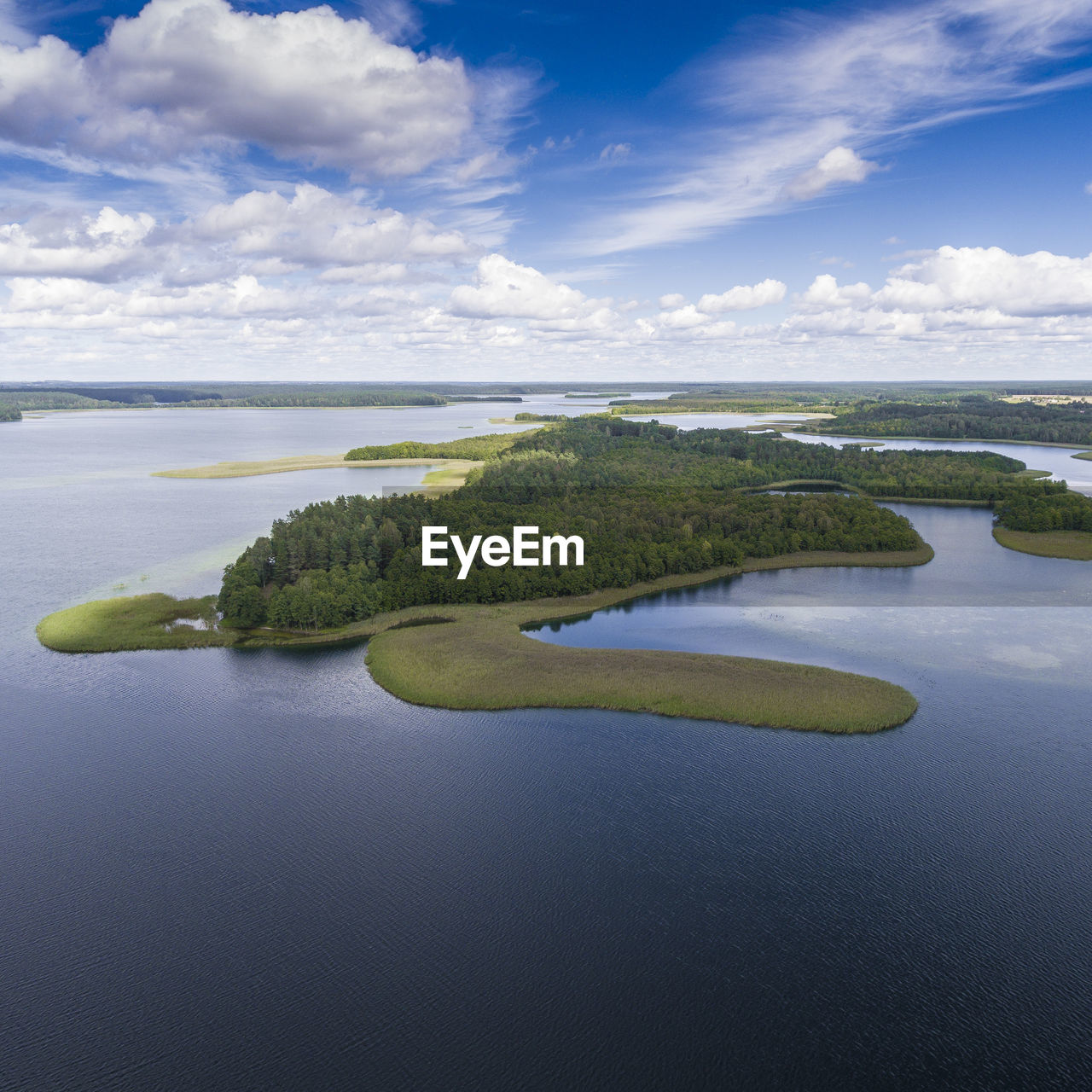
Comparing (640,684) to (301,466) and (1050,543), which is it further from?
(301,466)

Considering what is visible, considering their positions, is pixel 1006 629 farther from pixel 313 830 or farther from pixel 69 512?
pixel 69 512

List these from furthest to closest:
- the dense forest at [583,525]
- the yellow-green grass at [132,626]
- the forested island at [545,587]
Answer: the dense forest at [583,525]
the yellow-green grass at [132,626]
the forested island at [545,587]

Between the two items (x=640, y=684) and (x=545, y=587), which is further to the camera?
(x=545, y=587)

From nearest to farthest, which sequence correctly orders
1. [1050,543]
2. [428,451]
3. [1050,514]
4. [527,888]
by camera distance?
[527,888] < [1050,543] < [1050,514] < [428,451]

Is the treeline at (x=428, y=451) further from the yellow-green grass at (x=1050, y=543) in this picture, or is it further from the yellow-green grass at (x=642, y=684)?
the yellow-green grass at (x=642, y=684)

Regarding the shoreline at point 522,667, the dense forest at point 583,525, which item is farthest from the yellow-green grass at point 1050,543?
the shoreline at point 522,667

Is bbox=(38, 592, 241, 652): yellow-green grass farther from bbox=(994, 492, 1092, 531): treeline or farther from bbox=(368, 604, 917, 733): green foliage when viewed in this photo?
bbox=(994, 492, 1092, 531): treeline

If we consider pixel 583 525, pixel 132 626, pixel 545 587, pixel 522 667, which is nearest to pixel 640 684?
pixel 522 667
